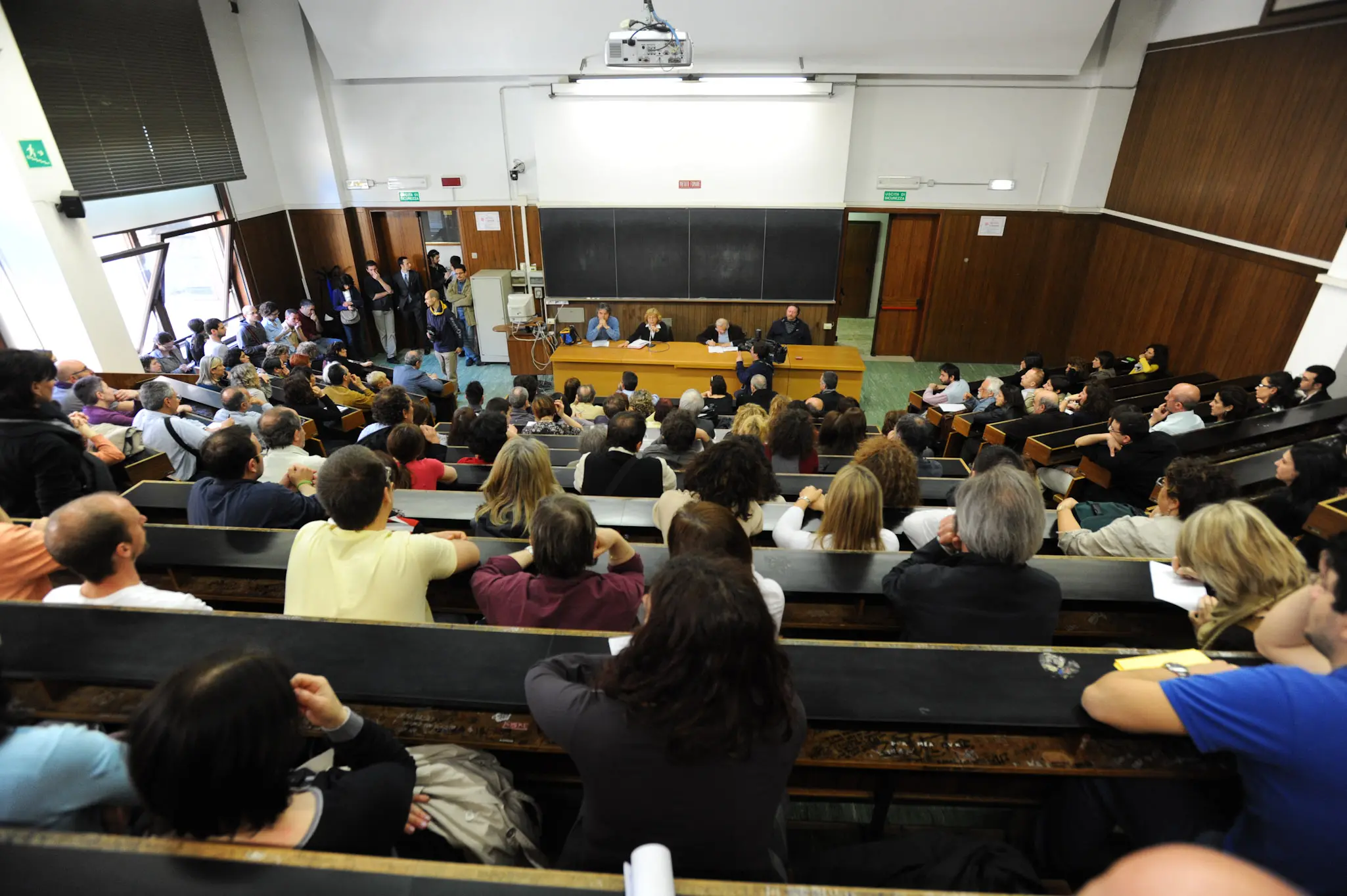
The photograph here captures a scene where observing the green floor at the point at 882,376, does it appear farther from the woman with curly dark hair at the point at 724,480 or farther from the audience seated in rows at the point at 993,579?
the audience seated in rows at the point at 993,579

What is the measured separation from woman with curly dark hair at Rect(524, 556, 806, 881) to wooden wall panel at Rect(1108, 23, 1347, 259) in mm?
6649

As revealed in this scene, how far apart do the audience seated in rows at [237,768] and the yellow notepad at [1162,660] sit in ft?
5.56

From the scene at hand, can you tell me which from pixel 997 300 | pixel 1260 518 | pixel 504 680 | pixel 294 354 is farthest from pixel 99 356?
pixel 997 300

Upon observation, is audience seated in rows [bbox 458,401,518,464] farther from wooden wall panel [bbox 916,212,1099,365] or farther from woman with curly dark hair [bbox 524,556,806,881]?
wooden wall panel [bbox 916,212,1099,365]

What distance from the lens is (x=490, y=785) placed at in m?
1.38

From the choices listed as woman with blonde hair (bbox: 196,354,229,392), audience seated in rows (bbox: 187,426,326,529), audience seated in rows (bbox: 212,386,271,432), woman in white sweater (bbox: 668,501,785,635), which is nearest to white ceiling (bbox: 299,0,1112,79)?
woman with blonde hair (bbox: 196,354,229,392)

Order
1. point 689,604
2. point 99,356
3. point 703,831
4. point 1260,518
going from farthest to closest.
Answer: point 99,356 → point 1260,518 → point 703,831 → point 689,604

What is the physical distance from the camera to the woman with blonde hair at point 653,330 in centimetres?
797

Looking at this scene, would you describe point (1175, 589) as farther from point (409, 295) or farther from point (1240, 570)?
point (409, 295)

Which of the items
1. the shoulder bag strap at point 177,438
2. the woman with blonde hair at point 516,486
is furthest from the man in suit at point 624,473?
the shoulder bag strap at point 177,438

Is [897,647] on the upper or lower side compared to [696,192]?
lower

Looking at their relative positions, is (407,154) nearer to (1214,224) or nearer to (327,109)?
(327,109)

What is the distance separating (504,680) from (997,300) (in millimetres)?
8929

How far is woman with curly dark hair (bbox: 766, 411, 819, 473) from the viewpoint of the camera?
3.59 metres
